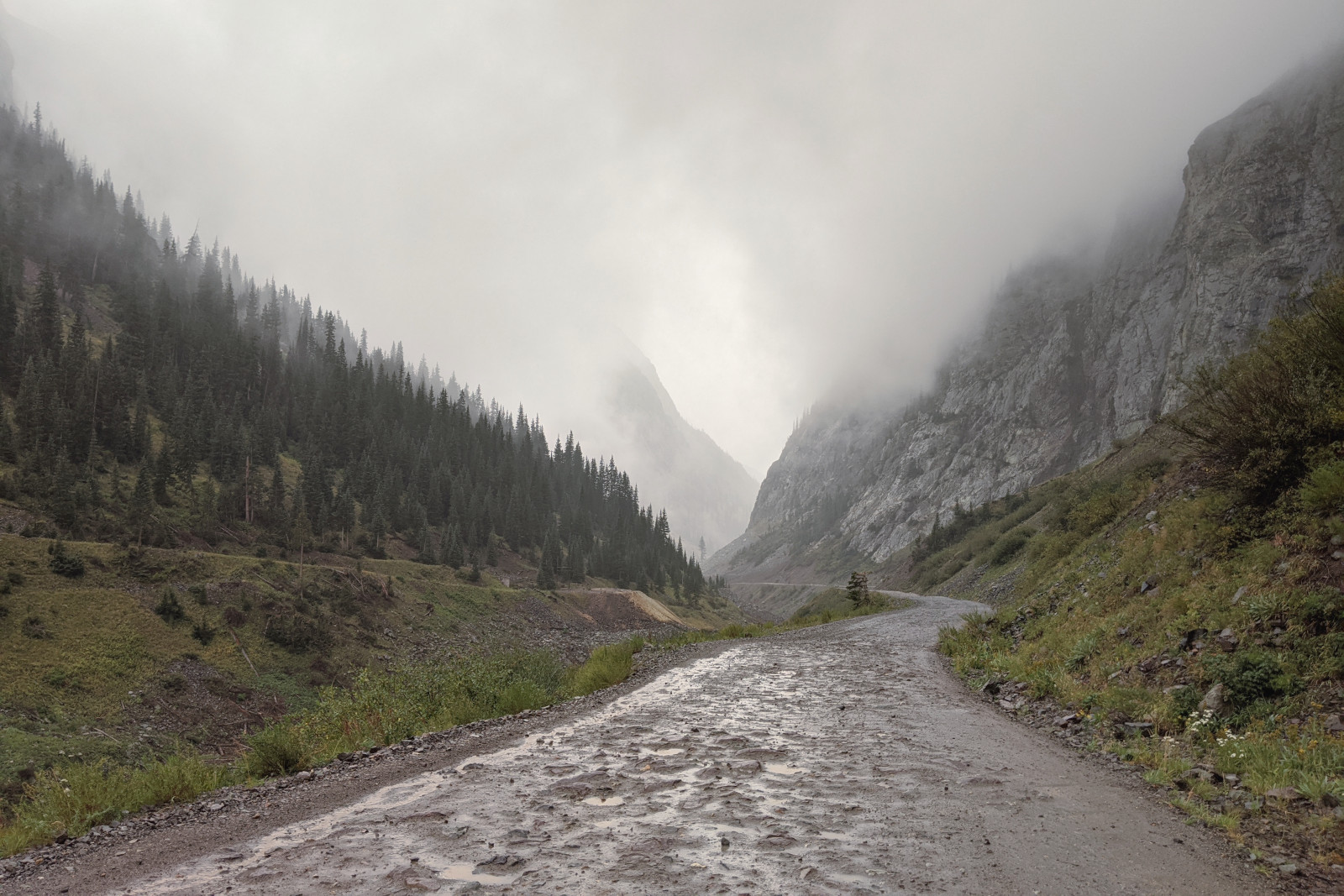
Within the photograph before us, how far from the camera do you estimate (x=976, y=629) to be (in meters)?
26.7

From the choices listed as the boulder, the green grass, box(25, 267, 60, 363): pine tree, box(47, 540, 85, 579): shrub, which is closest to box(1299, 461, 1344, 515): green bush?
the boulder

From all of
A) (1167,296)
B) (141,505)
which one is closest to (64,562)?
(141,505)

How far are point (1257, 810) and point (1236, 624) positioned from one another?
18.6 feet

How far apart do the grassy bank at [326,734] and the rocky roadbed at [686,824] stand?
1042 mm

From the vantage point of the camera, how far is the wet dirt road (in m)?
6.02

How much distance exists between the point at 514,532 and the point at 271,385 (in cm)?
5875

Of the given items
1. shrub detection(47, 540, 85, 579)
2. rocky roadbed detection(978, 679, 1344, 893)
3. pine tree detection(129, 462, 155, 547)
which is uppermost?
pine tree detection(129, 462, 155, 547)

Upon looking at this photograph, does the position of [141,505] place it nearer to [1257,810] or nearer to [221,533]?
[221,533]

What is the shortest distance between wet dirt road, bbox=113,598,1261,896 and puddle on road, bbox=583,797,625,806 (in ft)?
0.15

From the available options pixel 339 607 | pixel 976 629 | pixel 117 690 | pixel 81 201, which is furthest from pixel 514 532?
pixel 81 201

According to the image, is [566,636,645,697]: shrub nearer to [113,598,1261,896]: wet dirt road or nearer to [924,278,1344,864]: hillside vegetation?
[113,598,1261,896]: wet dirt road

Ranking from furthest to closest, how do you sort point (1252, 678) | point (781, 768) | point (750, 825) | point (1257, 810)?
point (781, 768)
point (1252, 678)
point (750, 825)
point (1257, 810)

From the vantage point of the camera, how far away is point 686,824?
303 inches

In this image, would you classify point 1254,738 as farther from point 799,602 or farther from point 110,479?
point 799,602
